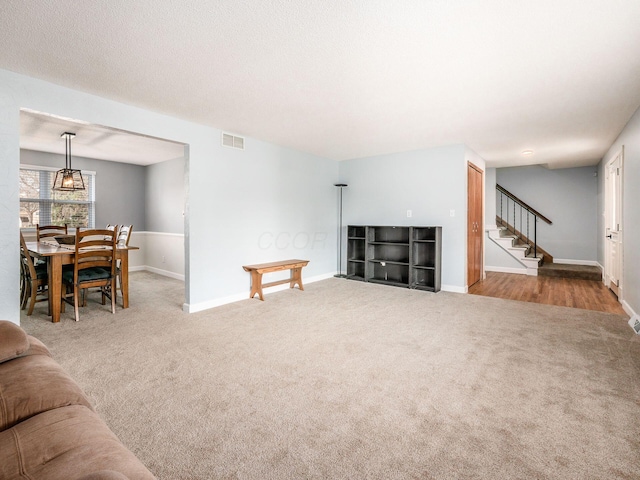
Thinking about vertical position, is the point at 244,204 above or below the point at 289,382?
above

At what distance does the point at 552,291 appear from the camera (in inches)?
204

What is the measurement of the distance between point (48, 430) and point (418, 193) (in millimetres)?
5401

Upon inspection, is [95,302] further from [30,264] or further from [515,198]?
[515,198]

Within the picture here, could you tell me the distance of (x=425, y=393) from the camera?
210cm

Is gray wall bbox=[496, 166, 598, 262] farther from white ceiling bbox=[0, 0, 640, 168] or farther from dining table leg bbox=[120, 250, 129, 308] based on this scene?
dining table leg bbox=[120, 250, 129, 308]

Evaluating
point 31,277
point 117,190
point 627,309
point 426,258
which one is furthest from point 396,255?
point 117,190

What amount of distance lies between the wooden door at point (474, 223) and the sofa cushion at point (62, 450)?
5393mm

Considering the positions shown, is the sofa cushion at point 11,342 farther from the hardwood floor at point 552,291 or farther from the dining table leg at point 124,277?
the hardwood floor at point 552,291

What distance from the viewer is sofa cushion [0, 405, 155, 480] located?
0.84 metres

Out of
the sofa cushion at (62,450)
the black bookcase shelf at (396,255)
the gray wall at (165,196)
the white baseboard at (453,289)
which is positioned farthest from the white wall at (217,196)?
the sofa cushion at (62,450)

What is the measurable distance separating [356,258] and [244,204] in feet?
8.53

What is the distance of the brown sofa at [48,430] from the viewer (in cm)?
85

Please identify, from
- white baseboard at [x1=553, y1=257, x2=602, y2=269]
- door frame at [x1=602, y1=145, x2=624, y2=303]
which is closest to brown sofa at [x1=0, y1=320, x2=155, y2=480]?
door frame at [x1=602, y1=145, x2=624, y2=303]

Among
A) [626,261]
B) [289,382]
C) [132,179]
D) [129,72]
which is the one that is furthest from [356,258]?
[132,179]
